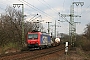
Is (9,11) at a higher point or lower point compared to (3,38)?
higher

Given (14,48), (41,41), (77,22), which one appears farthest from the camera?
(77,22)

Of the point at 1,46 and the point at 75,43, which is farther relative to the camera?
the point at 75,43

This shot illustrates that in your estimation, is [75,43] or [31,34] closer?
[31,34]

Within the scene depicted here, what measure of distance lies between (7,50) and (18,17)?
26809mm

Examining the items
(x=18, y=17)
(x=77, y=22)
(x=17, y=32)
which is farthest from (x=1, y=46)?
(x=77, y=22)

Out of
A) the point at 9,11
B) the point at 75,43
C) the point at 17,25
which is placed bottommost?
the point at 75,43

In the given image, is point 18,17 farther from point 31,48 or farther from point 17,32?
point 31,48

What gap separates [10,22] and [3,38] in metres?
17.6

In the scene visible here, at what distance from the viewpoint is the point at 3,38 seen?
35.8 m

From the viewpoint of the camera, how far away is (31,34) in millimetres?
36906

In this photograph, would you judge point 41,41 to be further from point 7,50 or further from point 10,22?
point 10,22

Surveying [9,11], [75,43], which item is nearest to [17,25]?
[9,11]

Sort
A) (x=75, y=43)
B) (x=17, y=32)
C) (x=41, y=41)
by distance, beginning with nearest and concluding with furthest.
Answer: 1. (x=41, y=41)
2. (x=17, y=32)
3. (x=75, y=43)

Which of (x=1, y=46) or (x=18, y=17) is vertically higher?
(x=18, y=17)
